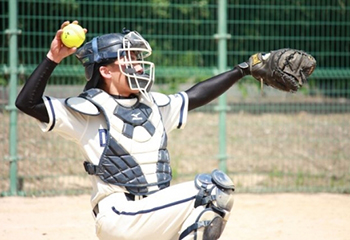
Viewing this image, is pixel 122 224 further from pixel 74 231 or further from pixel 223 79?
pixel 74 231

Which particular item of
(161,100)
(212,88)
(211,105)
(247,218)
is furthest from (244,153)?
(161,100)

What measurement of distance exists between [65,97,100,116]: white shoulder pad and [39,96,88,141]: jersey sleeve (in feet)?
0.18

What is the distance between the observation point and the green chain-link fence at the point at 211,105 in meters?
8.49

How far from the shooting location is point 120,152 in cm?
440

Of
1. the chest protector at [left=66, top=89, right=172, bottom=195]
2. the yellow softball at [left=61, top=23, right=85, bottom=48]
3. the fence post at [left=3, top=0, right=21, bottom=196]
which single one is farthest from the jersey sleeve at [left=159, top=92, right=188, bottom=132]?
the fence post at [left=3, top=0, right=21, bottom=196]

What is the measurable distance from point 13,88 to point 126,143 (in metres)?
4.04

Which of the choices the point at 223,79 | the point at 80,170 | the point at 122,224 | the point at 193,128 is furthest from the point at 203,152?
the point at 122,224

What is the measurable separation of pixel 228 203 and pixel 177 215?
0.31 m

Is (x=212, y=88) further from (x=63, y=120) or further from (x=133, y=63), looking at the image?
(x=63, y=120)

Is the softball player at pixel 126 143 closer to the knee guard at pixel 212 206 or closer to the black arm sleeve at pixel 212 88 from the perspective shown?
the knee guard at pixel 212 206

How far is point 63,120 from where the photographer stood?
4402mm

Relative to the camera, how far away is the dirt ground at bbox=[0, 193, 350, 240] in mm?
6242

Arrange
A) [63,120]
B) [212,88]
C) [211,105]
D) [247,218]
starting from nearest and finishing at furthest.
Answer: [63,120]
[212,88]
[247,218]
[211,105]

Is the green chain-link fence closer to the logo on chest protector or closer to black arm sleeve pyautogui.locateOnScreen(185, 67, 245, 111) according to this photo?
black arm sleeve pyautogui.locateOnScreen(185, 67, 245, 111)
